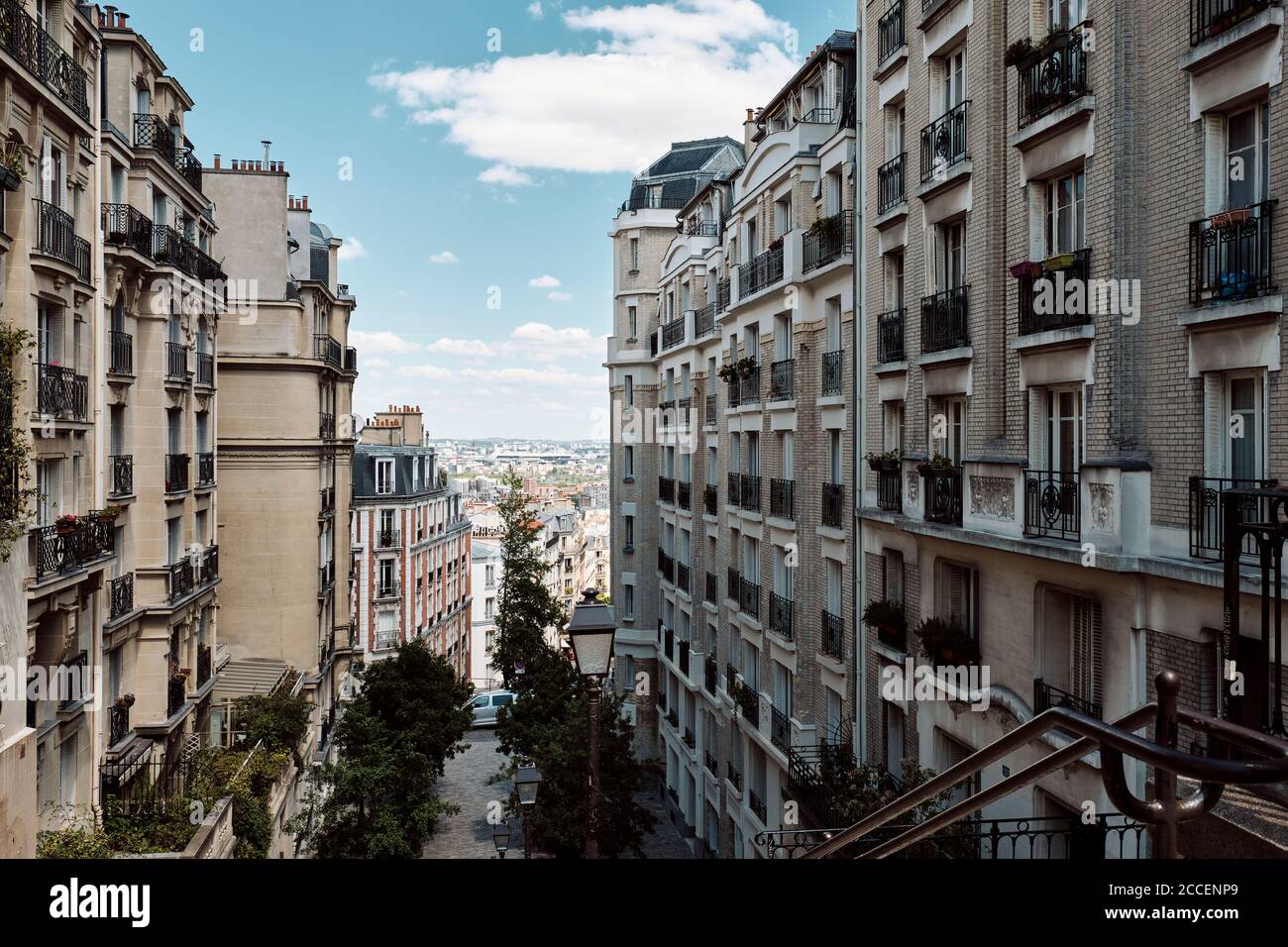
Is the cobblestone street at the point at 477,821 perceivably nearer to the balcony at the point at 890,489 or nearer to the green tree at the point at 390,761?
the green tree at the point at 390,761

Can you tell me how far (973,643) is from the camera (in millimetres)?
13797

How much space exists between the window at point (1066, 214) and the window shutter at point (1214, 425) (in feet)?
8.47

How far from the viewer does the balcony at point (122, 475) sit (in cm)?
2008

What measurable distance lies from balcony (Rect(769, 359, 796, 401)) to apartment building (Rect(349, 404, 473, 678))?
90.0ft

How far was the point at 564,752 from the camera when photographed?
79.7ft

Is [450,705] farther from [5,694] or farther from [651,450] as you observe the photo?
[5,694]

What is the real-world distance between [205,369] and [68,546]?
11.0 meters

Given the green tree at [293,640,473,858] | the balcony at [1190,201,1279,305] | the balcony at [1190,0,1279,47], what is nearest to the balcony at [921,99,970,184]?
the balcony at [1190,0,1279,47]

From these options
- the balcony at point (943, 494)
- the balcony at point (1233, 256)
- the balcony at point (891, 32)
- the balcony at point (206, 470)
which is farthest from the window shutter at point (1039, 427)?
the balcony at point (206, 470)

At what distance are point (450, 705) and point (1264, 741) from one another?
105 ft

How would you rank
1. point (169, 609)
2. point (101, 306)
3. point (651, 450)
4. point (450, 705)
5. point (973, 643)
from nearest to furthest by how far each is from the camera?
point (973, 643)
point (101, 306)
point (169, 609)
point (450, 705)
point (651, 450)

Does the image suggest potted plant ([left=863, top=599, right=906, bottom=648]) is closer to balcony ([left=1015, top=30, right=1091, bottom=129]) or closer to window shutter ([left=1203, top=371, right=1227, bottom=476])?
window shutter ([left=1203, top=371, right=1227, bottom=476])

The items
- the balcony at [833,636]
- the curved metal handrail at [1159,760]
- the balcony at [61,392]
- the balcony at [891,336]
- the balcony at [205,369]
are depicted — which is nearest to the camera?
the curved metal handrail at [1159,760]
